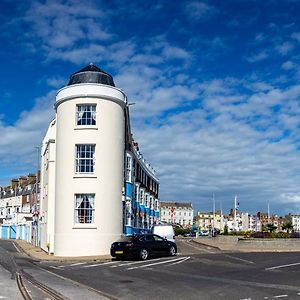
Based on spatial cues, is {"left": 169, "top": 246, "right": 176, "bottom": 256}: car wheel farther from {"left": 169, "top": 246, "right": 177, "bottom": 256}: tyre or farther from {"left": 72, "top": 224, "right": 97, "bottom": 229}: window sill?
{"left": 72, "top": 224, "right": 97, "bottom": 229}: window sill

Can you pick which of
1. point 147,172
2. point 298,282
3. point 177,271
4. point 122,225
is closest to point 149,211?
point 147,172

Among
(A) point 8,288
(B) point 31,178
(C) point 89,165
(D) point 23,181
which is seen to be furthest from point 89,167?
(D) point 23,181

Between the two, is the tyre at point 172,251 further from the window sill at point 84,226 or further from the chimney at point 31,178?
the chimney at point 31,178

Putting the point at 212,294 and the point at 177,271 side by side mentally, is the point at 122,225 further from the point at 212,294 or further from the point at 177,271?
the point at 212,294

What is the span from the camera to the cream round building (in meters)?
31.4

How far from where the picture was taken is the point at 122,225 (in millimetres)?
33344

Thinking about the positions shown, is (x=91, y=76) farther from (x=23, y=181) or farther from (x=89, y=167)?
(x=23, y=181)

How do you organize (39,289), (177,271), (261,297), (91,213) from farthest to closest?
(91,213) < (177,271) < (39,289) < (261,297)

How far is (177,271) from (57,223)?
13522 mm

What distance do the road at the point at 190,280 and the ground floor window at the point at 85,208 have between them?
8147 millimetres

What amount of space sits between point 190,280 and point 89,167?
16.3 meters

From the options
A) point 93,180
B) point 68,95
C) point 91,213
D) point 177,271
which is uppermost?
point 68,95

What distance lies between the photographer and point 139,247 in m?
26.8

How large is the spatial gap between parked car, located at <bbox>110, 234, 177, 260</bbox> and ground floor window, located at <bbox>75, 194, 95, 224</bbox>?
4.56 m
